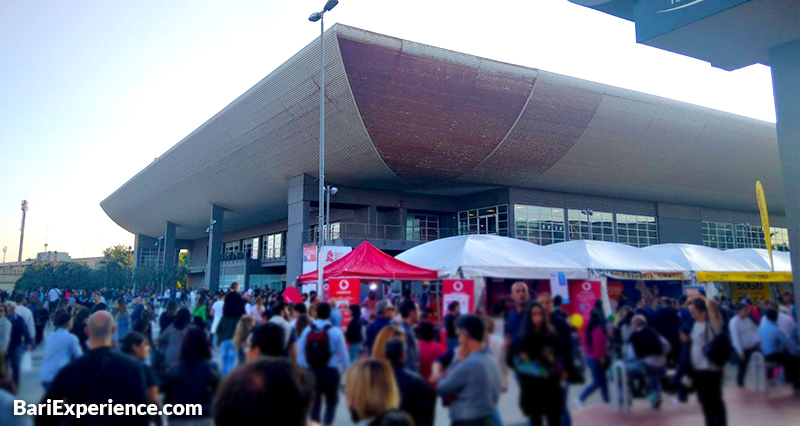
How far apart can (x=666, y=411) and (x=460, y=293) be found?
242 cm

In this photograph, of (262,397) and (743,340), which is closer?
(262,397)

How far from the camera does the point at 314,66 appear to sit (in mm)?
27500

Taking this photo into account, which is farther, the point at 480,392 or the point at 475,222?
the point at 475,222

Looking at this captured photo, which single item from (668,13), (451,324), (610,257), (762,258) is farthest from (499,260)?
(762,258)

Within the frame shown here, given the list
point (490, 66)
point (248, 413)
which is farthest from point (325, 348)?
point (490, 66)

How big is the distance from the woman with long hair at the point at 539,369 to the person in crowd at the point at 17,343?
142 inches

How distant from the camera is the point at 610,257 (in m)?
6.64

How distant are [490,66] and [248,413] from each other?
28466 millimetres

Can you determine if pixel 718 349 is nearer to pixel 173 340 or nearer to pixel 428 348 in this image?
pixel 428 348

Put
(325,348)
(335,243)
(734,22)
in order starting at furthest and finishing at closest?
(335,243) → (734,22) → (325,348)

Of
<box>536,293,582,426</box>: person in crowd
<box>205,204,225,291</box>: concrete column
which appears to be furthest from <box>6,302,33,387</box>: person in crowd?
<box>205,204,225,291</box>: concrete column

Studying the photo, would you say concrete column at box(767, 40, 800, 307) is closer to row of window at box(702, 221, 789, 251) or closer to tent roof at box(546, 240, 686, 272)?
tent roof at box(546, 240, 686, 272)

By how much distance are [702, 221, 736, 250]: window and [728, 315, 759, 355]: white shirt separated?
48.3 meters

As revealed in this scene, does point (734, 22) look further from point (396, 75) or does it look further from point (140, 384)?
point (396, 75)
